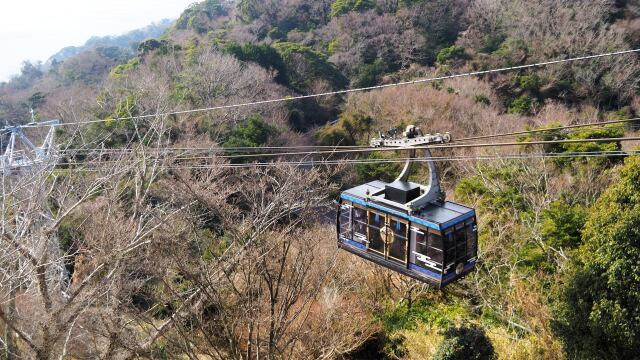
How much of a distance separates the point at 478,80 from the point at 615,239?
1957 centimetres

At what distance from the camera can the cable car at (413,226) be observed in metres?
6.96

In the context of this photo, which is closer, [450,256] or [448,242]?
[448,242]

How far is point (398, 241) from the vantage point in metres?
7.55

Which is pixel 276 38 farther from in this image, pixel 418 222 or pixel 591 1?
pixel 418 222

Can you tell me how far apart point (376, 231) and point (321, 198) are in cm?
299

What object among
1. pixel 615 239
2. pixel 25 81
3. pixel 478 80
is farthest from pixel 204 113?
pixel 25 81

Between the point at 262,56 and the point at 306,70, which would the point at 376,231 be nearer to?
the point at 262,56

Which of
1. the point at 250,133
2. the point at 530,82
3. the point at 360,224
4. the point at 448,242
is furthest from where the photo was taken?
the point at 530,82

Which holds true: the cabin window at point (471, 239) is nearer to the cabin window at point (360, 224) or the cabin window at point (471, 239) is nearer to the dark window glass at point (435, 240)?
the dark window glass at point (435, 240)

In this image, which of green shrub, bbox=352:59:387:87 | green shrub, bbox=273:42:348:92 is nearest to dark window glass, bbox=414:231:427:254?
green shrub, bbox=273:42:348:92

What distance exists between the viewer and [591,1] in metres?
28.1

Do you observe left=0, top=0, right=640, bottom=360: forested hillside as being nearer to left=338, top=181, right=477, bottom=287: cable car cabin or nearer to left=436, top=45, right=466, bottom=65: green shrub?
left=436, top=45, right=466, bottom=65: green shrub

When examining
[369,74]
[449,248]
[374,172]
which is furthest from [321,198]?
[369,74]

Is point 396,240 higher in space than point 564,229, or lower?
higher
